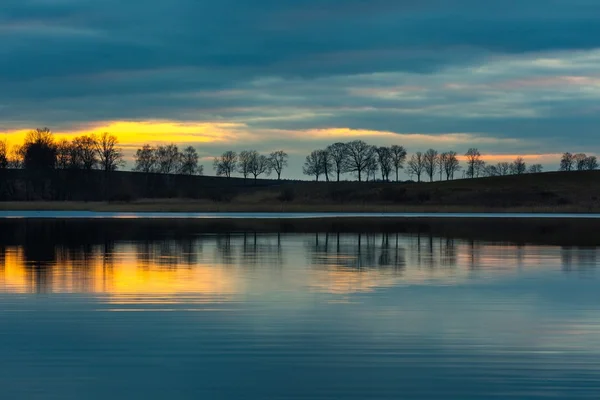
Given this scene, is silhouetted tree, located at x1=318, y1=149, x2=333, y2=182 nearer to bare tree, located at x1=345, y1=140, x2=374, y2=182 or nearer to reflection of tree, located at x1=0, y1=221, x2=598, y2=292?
bare tree, located at x1=345, y1=140, x2=374, y2=182

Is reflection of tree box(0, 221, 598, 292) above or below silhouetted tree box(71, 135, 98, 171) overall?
below

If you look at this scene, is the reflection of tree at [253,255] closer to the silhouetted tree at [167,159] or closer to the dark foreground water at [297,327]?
the dark foreground water at [297,327]

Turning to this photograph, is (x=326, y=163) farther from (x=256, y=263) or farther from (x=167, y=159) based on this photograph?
(x=256, y=263)

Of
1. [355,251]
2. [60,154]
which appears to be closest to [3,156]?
[60,154]

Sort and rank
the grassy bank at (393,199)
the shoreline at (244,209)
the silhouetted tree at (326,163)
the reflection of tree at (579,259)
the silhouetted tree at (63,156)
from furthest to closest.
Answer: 1. the silhouetted tree at (326,163)
2. the silhouetted tree at (63,156)
3. the grassy bank at (393,199)
4. the shoreline at (244,209)
5. the reflection of tree at (579,259)

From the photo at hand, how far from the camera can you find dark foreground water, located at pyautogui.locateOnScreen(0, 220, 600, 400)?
12828mm

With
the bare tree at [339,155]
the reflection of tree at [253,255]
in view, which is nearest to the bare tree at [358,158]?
the bare tree at [339,155]

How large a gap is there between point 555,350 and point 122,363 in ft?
25.9

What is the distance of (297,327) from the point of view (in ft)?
57.1

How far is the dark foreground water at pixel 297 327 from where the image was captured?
505 inches

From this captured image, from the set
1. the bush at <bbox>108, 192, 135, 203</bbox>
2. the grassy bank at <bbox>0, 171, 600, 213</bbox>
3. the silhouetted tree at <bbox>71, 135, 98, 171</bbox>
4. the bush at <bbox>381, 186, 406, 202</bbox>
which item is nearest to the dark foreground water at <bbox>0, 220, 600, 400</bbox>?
the grassy bank at <bbox>0, 171, 600, 213</bbox>

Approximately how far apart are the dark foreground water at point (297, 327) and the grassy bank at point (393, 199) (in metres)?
69.6

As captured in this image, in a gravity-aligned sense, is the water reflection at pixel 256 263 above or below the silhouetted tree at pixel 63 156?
below

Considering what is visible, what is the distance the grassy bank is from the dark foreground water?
228 ft
